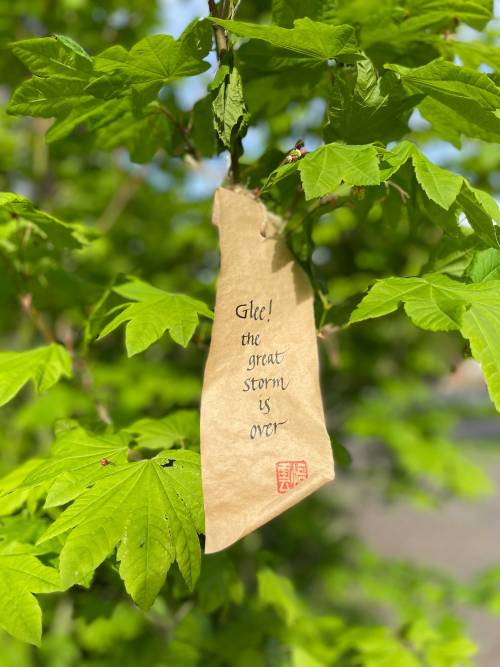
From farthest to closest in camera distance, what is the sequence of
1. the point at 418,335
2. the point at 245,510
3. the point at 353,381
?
the point at 418,335, the point at 353,381, the point at 245,510

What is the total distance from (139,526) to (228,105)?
25.8 inches

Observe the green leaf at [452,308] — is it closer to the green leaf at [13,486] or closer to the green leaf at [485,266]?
the green leaf at [485,266]

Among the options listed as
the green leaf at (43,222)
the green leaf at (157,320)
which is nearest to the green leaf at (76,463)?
the green leaf at (157,320)

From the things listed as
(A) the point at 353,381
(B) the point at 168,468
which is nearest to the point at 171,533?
(B) the point at 168,468

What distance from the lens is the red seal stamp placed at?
90 centimetres

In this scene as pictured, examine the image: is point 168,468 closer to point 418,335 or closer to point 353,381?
point 353,381

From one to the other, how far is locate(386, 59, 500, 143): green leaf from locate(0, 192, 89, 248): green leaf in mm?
618

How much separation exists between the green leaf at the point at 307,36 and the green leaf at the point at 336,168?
0.56 ft

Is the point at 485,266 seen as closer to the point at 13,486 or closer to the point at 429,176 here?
the point at 429,176

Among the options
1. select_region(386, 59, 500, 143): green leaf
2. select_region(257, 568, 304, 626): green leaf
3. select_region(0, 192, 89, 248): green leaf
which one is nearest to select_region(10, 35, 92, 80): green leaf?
select_region(0, 192, 89, 248): green leaf

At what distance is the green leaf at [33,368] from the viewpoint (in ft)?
3.69

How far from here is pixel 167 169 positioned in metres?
3.95

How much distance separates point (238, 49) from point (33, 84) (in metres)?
0.35

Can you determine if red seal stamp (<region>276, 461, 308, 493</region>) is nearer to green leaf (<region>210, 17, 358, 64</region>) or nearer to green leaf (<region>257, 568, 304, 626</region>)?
green leaf (<region>210, 17, 358, 64</region>)
